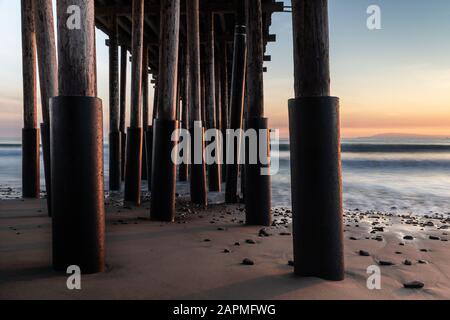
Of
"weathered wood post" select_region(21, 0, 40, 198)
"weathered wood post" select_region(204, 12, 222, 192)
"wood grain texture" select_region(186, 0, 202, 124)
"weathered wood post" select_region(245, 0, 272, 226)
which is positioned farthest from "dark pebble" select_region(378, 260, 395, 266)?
"weathered wood post" select_region(21, 0, 40, 198)

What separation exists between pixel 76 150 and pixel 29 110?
600cm

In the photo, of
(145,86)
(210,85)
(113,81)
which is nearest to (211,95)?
(210,85)

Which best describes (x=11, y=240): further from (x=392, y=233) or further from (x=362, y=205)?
(x=362, y=205)

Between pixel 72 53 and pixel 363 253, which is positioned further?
pixel 363 253

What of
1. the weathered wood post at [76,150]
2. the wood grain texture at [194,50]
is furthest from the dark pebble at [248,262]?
the wood grain texture at [194,50]

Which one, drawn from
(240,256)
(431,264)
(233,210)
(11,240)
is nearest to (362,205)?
(233,210)

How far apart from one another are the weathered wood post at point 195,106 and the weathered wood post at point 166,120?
1.64 meters

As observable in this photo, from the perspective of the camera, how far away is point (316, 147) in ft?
9.75

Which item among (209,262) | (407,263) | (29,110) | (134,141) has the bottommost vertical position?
(407,263)

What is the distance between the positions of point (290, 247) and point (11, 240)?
9.52 feet

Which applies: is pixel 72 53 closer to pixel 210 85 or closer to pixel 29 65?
pixel 29 65

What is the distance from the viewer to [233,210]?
7.28m

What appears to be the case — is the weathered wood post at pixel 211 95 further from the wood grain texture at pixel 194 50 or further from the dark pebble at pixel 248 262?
the dark pebble at pixel 248 262

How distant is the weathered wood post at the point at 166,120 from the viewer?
545 centimetres
